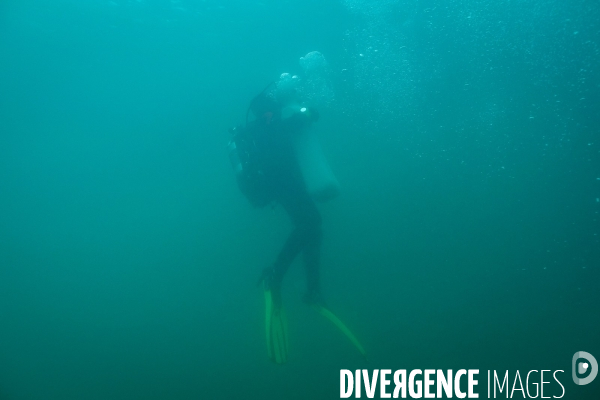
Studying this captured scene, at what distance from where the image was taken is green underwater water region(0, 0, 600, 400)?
1328 cm

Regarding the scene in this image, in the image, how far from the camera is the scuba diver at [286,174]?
Result: 14.4 feet

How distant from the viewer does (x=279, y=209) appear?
16.0 metres

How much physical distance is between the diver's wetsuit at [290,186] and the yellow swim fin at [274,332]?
637 mm

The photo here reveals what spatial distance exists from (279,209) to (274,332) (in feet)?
37.2

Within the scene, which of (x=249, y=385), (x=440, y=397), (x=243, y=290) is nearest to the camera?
(x=440, y=397)

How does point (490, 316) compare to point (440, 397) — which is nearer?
point (440, 397)

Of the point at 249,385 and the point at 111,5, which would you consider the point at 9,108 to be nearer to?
the point at 111,5

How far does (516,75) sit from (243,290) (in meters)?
17.8

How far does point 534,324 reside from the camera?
46.3 feet

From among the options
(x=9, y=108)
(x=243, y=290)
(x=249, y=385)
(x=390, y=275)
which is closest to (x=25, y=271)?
(x=9, y=108)

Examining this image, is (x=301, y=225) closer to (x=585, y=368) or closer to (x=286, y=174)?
(x=286, y=174)

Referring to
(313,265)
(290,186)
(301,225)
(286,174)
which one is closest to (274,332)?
(313,265)

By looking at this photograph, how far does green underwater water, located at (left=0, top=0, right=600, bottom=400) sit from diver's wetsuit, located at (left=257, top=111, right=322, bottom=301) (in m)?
6.78

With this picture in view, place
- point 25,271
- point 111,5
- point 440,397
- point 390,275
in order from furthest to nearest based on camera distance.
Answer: point 25,271 → point 390,275 → point 111,5 → point 440,397
